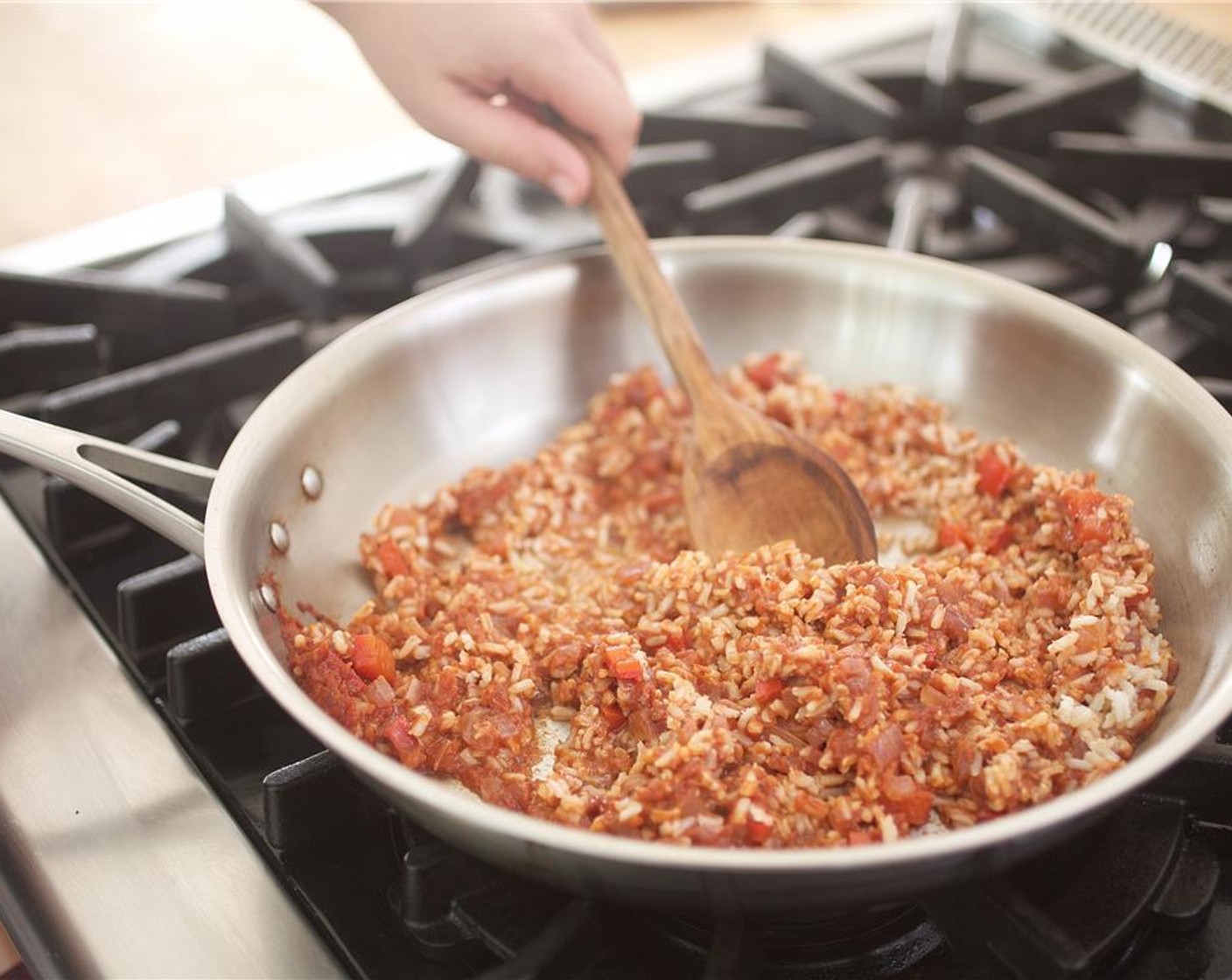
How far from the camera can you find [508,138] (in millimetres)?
1604

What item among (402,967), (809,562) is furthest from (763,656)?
(402,967)

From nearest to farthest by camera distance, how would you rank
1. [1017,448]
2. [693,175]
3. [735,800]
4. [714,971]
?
1. [714,971]
2. [735,800]
3. [1017,448]
4. [693,175]

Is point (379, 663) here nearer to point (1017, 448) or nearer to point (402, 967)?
point (402, 967)

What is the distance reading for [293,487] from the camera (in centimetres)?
142

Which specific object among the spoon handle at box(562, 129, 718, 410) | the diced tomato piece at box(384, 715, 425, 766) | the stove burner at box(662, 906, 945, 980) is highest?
the spoon handle at box(562, 129, 718, 410)

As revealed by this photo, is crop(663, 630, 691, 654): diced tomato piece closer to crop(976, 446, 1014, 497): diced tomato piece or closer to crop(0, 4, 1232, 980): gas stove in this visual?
crop(0, 4, 1232, 980): gas stove

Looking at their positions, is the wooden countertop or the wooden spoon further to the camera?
the wooden countertop

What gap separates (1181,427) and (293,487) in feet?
3.25

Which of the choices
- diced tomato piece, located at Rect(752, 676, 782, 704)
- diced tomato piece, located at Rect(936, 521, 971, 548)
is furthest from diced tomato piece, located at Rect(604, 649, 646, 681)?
diced tomato piece, located at Rect(936, 521, 971, 548)

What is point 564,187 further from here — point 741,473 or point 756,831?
point 756,831

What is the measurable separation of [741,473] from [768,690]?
1.21ft

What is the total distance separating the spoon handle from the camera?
60.7 inches

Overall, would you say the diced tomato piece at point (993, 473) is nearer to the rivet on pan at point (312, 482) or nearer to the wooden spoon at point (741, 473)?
the wooden spoon at point (741, 473)

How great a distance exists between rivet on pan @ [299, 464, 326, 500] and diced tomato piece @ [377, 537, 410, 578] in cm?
10
